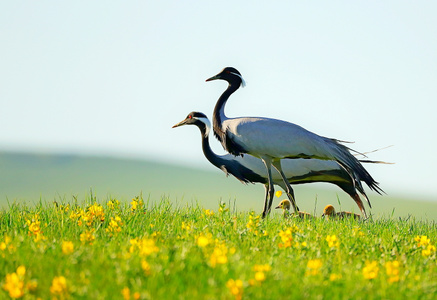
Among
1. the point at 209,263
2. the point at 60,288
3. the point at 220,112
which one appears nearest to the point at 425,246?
the point at 209,263

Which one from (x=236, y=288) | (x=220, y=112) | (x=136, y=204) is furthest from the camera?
(x=220, y=112)

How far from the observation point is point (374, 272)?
5.23m

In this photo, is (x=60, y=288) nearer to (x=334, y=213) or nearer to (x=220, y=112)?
(x=220, y=112)

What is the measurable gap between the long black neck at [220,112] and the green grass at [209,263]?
253 centimetres

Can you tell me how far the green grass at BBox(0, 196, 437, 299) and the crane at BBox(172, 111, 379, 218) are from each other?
3.55 m

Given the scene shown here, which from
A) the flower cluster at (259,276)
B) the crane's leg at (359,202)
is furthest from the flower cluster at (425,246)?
the crane's leg at (359,202)

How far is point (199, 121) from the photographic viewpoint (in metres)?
11.6

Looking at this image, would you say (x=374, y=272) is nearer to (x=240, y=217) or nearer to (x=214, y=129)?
(x=240, y=217)

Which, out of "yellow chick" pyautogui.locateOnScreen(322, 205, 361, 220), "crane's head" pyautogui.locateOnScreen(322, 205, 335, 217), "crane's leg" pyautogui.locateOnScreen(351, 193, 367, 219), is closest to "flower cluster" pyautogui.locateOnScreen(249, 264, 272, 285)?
"yellow chick" pyautogui.locateOnScreen(322, 205, 361, 220)

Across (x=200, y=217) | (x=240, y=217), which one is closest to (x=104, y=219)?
(x=200, y=217)

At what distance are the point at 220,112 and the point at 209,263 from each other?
617 cm

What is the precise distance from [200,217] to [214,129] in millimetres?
2062

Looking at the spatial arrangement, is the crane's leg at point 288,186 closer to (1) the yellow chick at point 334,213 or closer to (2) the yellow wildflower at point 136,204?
(1) the yellow chick at point 334,213

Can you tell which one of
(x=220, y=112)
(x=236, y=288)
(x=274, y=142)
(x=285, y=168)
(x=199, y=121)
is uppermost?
(x=220, y=112)
